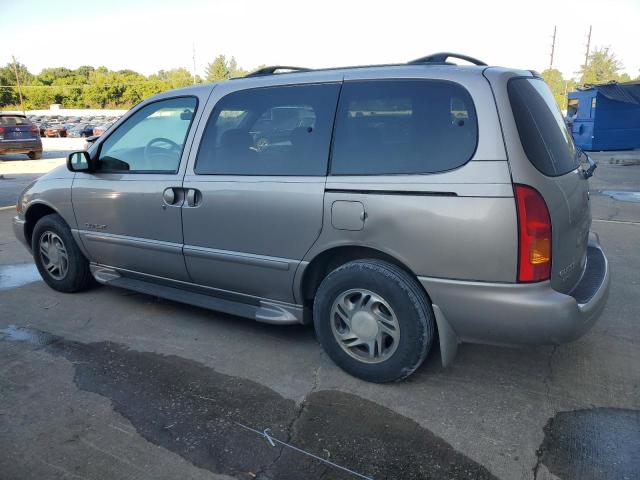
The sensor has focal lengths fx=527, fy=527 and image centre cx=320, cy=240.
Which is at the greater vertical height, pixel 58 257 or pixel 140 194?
pixel 140 194

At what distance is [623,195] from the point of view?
9.64 m

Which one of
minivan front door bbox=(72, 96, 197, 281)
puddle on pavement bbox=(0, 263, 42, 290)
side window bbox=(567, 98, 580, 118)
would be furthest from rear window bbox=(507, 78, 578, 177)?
side window bbox=(567, 98, 580, 118)

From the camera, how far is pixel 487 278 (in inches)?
103

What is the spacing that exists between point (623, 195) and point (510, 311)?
27.9 feet

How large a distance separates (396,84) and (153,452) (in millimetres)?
2288

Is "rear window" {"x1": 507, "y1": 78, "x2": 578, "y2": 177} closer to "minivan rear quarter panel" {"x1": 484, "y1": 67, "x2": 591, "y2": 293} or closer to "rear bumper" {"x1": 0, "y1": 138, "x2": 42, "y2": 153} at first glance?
"minivan rear quarter panel" {"x1": 484, "y1": 67, "x2": 591, "y2": 293}

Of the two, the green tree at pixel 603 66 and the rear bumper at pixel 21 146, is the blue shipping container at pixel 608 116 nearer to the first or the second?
the rear bumper at pixel 21 146

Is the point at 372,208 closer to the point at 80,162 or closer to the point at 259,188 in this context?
the point at 259,188

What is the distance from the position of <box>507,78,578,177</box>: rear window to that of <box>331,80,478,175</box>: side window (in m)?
0.25

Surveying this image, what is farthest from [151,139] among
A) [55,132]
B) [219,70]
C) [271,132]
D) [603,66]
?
[219,70]

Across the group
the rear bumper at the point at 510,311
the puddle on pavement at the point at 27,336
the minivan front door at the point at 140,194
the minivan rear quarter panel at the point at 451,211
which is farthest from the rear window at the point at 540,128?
the puddle on pavement at the point at 27,336

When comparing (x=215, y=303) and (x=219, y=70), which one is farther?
(x=219, y=70)

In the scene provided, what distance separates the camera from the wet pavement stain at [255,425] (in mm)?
2379

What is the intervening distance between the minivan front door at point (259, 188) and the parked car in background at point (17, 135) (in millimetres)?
16297
